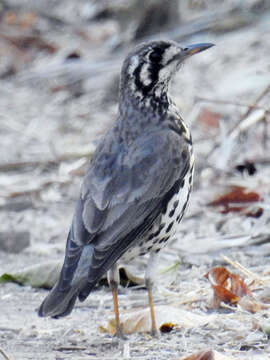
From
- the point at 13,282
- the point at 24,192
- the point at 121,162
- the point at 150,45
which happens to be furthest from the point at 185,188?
the point at 24,192

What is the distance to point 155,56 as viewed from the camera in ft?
18.2

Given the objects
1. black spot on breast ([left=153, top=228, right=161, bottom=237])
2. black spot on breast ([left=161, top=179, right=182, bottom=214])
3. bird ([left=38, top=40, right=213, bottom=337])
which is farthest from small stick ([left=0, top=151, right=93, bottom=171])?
black spot on breast ([left=153, top=228, right=161, bottom=237])

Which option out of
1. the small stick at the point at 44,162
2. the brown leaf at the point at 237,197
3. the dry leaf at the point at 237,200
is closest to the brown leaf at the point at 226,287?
the dry leaf at the point at 237,200

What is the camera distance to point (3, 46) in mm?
12555

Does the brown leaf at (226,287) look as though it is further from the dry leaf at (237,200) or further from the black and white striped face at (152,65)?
the dry leaf at (237,200)

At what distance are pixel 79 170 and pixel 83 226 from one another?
12.1 ft

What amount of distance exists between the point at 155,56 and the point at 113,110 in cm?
465

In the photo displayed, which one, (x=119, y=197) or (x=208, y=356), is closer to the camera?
(x=208, y=356)

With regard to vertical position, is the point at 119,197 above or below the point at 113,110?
below

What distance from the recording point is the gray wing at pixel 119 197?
4809 millimetres

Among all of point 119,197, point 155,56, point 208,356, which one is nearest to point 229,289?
point 119,197

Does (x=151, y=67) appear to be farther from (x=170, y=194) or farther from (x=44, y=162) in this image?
(x=44, y=162)

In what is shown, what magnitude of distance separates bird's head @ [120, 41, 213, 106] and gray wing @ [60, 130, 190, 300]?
12.8 inches

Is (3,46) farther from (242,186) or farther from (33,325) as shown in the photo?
(33,325)
